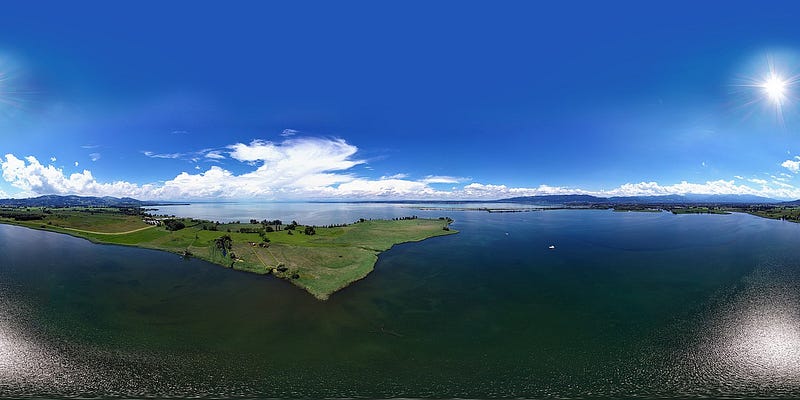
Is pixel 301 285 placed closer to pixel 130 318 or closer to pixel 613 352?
pixel 130 318

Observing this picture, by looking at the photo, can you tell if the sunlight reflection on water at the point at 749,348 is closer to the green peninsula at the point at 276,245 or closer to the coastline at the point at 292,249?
the coastline at the point at 292,249

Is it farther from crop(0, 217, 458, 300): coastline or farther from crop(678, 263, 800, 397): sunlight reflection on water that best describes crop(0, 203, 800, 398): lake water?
crop(0, 217, 458, 300): coastline

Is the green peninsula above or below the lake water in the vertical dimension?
above

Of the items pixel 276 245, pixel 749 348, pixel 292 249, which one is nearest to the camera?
pixel 749 348

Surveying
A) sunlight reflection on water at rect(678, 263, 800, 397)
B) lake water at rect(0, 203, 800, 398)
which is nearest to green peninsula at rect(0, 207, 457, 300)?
lake water at rect(0, 203, 800, 398)

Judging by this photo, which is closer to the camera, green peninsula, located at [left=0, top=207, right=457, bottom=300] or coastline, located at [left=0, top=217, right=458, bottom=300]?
coastline, located at [left=0, top=217, right=458, bottom=300]

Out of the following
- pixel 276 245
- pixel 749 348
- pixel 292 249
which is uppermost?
pixel 276 245

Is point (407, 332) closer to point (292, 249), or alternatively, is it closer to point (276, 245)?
point (292, 249)

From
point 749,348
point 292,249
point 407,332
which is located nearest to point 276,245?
point 292,249
